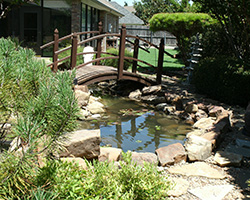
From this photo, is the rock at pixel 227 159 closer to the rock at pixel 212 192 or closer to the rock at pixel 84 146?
the rock at pixel 212 192

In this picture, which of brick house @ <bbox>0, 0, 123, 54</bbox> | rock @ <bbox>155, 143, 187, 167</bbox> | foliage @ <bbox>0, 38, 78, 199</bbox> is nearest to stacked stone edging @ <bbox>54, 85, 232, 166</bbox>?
rock @ <bbox>155, 143, 187, 167</bbox>

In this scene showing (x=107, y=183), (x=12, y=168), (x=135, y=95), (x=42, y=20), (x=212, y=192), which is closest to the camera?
(x=12, y=168)

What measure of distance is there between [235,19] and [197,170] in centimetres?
778

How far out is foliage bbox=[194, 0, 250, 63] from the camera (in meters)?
9.17

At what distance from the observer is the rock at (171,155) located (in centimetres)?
448

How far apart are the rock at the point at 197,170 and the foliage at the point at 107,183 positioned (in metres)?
1.22

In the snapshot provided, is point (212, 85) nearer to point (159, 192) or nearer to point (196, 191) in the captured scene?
point (196, 191)

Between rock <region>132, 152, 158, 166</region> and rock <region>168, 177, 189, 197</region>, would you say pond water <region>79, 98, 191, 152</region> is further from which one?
rock <region>168, 177, 189, 197</region>

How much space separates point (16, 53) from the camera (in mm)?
2223

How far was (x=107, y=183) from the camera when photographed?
2662 mm

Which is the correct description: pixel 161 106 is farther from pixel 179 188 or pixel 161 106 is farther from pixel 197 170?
pixel 179 188

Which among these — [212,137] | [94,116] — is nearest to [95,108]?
[94,116]

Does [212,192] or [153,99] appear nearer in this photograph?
[212,192]

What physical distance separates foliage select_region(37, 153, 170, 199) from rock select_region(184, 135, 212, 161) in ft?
5.74
